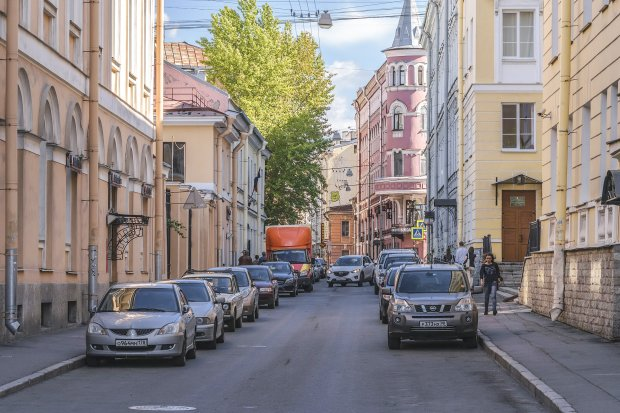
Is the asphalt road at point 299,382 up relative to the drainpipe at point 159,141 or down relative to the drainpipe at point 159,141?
down

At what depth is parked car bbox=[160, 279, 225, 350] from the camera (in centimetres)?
2302

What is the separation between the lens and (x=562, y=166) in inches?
1068

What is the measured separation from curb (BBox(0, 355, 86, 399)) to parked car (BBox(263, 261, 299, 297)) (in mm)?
29552

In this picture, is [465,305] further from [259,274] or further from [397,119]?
[397,119]

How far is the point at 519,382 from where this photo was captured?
55.0 feet

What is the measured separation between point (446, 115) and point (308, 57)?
22415 mm

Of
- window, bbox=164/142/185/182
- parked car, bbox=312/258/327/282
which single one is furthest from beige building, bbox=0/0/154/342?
parked car, bbox=312/258/327/282

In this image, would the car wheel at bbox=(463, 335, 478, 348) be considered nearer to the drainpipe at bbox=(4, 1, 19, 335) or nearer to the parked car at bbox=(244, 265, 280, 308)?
the drainpipe at bbox=(4, 1, 19, 335)

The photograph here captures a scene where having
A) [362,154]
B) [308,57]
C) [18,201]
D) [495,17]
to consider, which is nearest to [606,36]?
[18,201]

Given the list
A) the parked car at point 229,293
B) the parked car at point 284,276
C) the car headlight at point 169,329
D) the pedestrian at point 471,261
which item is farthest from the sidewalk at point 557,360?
the parked car at point 284,276

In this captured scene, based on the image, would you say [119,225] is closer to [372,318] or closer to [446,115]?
[372,318]

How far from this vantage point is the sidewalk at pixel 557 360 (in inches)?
542

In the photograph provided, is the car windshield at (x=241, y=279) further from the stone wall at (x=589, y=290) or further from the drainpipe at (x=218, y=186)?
the drainpipe at (x=218, y=186)

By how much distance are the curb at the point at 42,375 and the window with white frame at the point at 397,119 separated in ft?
279
